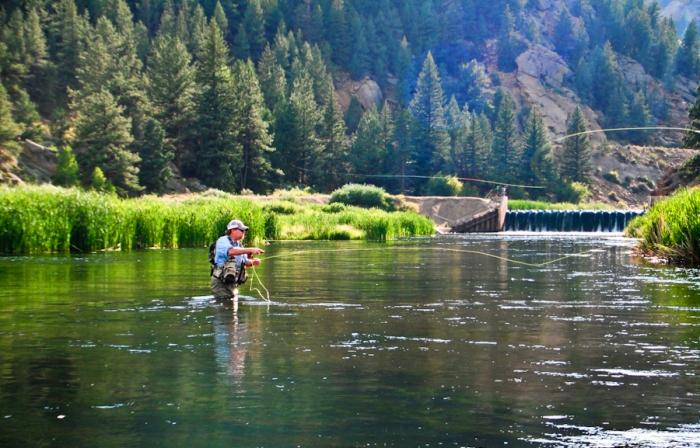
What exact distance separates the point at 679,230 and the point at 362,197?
69.1 meters

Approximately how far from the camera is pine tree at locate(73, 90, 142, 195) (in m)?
90.9

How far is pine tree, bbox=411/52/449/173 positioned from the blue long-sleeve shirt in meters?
130

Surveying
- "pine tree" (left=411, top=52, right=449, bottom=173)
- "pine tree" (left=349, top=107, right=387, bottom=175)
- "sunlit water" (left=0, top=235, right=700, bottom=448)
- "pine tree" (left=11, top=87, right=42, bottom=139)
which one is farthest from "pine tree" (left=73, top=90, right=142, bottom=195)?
"pine tree" (left=411, top=52, right=449, bottom=173)

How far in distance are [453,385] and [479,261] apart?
1158 inches

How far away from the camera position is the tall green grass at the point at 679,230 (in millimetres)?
35656

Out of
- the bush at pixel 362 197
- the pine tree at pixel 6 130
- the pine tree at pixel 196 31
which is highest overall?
the pine tree at pixel 196 31

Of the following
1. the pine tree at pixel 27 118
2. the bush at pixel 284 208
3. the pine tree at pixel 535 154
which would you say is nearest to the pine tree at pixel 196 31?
the pine tree at pixel 27 118

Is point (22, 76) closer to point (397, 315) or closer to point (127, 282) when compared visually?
point (127, 282)

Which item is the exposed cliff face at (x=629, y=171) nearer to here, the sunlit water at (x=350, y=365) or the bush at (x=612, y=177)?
the bush at (x=612, y=177)

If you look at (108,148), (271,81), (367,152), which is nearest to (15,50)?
(108,148)

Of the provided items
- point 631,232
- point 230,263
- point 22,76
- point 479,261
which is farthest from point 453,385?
point 22,76

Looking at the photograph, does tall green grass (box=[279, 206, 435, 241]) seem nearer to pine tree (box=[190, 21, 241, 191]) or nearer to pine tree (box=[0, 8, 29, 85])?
pine tree (box=[190, 21, 241, 191])

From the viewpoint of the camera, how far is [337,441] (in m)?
11.1

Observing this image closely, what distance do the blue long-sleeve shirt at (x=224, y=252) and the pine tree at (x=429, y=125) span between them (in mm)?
130309
